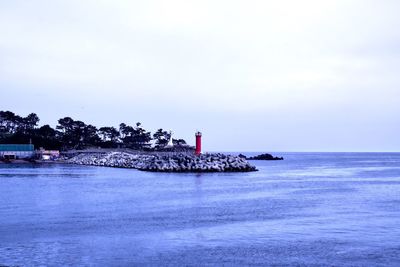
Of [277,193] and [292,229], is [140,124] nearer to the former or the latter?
[277,193]

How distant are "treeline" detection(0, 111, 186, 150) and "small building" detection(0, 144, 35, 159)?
1638cm

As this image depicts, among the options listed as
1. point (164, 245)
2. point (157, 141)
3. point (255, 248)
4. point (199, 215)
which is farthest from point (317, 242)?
point (157, 141)

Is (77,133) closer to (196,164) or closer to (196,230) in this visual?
(196,164)

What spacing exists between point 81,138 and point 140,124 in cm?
1907

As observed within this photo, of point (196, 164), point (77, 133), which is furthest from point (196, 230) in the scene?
point (77, 133)

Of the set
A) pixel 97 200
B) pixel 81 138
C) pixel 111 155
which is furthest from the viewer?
pixel 81 138

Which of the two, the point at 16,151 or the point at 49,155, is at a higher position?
the point at 16,151

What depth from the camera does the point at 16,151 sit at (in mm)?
90688

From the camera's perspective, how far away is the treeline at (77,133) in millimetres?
119188

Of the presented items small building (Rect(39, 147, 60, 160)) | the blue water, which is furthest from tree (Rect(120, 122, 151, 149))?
the blue water

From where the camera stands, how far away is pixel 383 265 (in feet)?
43.2

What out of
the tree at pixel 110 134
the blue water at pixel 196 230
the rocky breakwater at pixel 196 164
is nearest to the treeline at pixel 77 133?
the tree at pixel 110 134

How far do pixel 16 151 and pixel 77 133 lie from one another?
107 ft

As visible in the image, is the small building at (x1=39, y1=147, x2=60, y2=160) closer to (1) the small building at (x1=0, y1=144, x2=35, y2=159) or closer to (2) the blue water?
(1) the small building at (x1=0, y1=144, x2=35, y2=159)
